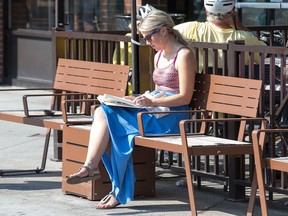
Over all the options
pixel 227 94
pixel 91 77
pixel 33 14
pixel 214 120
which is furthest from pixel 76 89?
pixel 33 14

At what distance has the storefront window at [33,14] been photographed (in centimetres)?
1461

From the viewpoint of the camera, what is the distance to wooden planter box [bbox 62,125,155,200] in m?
7.40

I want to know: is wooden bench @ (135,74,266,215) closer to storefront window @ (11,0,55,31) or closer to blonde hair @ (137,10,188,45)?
blonde hair @ (137,10,188,45)

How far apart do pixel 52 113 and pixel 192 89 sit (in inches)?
60.3

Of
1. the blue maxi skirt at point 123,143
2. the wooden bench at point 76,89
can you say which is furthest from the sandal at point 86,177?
the wooden bench at point 76,89

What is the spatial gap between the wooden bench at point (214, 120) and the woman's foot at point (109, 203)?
0.46 m

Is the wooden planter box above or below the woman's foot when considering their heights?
above

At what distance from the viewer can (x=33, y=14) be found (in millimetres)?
14922

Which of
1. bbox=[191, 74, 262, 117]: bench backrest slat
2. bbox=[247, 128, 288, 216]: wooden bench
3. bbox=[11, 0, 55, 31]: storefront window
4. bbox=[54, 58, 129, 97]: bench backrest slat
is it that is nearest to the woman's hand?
bbox=[191, 74, 262, 117]: bench backrest slat

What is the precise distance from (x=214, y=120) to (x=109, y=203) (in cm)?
102

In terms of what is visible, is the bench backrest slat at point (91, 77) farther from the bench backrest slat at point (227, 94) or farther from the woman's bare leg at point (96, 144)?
the woman's bare leg at point (96, 144)

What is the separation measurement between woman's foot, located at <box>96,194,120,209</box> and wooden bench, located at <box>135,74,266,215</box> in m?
0.46

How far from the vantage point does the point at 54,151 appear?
9.17 m

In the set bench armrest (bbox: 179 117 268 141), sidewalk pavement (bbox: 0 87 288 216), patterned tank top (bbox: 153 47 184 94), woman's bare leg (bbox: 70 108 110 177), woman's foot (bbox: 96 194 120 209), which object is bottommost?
sidewalk pavement (bbox: 0 87 288 216)
